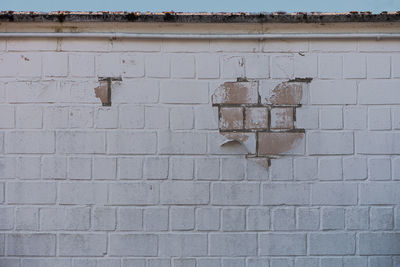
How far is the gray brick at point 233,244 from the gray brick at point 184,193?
0.33 m

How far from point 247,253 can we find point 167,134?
3.94 feet

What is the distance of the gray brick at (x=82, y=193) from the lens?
10.4 feet

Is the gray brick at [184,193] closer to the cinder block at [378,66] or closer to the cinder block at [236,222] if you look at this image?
the cinder block at [236,222]

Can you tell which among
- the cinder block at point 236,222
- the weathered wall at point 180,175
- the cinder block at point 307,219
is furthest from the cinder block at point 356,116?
the cinder block at point 236,222

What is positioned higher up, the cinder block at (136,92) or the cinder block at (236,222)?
the cinder block at (136,92)

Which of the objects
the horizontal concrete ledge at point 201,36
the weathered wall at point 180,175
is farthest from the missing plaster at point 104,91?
the horizontal concrete ledge at point 201,36

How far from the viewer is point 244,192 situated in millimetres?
3184

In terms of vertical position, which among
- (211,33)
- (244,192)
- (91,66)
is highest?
(211,33)

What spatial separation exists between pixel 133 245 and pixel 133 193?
17.1 inches

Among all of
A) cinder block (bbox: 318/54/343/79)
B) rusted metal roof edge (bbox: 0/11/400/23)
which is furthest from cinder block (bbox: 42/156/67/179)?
cinder block (bbox: 318/54/343/79)

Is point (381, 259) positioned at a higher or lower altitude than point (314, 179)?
lower

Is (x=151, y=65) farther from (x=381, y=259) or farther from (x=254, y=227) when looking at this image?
(x=381, y=259)

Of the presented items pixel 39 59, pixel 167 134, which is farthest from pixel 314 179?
pixel 39 59

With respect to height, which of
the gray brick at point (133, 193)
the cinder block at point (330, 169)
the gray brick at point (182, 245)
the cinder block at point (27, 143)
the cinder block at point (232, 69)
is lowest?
the gray brick at point (182, 245)
